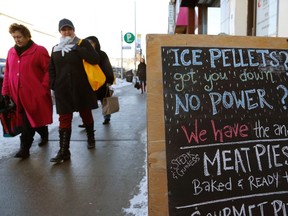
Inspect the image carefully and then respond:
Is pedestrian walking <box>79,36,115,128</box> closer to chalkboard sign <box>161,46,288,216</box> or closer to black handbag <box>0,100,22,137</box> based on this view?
black handbag <box>0,100,22,137</box>

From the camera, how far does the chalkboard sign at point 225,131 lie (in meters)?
2.32

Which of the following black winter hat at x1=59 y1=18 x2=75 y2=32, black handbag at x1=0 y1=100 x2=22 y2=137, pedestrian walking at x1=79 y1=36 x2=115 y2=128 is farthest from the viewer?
pedestrian walking at x1=79 y1=36 x2=115 y2=128

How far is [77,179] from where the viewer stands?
4121 mm

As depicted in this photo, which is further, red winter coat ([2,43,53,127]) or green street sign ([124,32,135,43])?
green street sign ([124,32,135,43])

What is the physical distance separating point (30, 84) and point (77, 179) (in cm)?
139

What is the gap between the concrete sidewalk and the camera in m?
3.38

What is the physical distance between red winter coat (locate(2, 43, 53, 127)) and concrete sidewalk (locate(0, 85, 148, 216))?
23.4 inches

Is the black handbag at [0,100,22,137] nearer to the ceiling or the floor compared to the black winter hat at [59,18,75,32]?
nearer to the floor

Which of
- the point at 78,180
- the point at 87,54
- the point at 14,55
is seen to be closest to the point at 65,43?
the point at 87,54

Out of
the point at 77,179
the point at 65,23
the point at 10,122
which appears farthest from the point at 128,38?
the point at 77,179

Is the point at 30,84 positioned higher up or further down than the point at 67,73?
further down

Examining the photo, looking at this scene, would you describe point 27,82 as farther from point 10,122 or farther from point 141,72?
point 141,72

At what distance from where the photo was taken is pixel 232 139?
7.85ft

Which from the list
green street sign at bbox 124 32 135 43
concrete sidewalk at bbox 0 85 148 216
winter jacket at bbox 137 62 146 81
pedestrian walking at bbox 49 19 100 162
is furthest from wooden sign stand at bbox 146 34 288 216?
green street sign at bbox 124 32 135 43
